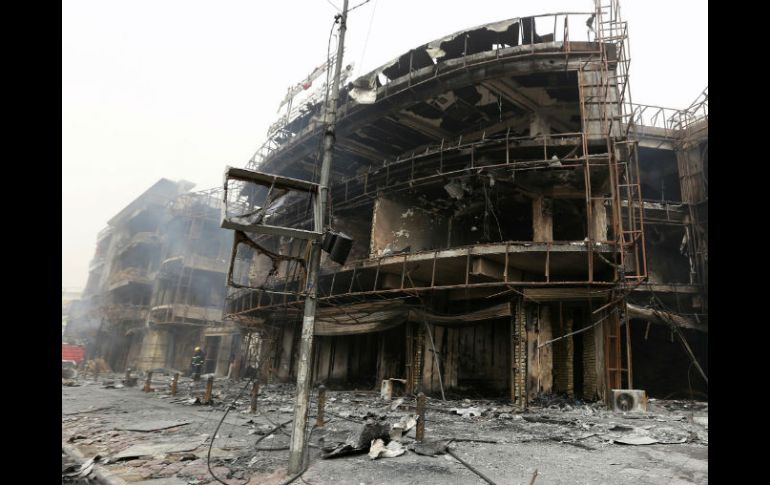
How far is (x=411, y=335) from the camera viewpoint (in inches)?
661

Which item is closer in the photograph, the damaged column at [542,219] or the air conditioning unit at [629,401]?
the air conditioning unit at [629,401]

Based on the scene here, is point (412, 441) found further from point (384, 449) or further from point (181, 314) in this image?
point (181, 314)

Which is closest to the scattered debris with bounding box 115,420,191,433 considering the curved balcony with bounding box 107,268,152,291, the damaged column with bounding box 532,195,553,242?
the damaged column with bounding box 532,195,553,242

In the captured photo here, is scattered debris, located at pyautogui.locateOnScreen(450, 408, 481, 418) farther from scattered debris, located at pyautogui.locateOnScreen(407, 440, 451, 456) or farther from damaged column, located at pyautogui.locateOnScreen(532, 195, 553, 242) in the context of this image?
damaged column, located at pyautogui.locateOnScreen(532, 195, 553, 242)

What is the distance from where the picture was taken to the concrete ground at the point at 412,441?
19.5 feet

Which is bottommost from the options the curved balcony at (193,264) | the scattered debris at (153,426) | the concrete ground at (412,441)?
the scattered debris at (153,426)

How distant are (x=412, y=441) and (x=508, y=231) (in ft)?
42.3

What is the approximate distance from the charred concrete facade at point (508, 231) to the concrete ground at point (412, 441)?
2.99 m

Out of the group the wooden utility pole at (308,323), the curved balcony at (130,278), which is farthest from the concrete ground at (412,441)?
the curved balcony at (130,278)

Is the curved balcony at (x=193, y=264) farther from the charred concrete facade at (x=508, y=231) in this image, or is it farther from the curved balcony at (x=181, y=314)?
the charred concrete facade at (x=508, y=231)

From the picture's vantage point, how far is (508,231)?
62.2ft
